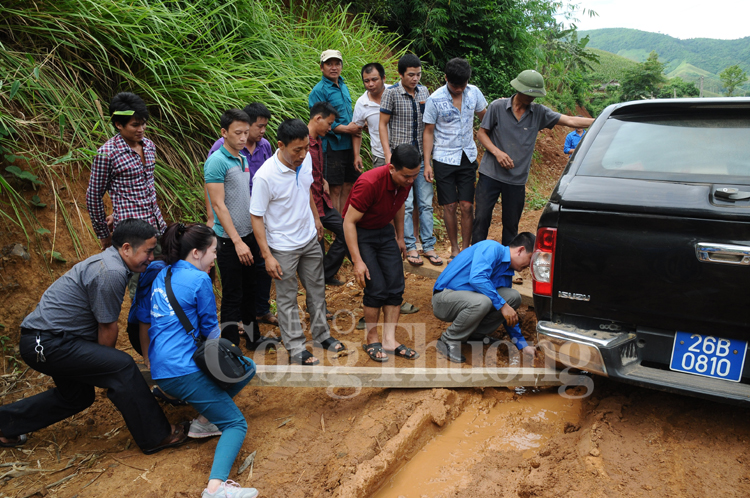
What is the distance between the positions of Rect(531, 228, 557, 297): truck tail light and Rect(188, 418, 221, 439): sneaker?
217cm

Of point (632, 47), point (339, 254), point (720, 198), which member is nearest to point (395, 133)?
point (339, 254)

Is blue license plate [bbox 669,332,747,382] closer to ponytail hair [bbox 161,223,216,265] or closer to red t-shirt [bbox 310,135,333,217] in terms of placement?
ponytail hair [bbox 161,223,216,265]

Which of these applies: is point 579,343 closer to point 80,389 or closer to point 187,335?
point 187,335

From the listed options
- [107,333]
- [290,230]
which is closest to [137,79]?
[290,230]

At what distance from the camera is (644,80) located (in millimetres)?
19047

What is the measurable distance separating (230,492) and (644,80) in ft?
68.8

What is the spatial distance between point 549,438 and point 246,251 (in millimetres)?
2369

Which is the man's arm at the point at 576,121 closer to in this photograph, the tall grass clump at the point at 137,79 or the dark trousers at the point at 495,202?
the dark trousers at the point at 495,202

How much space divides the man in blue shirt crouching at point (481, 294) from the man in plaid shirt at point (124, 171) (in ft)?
7.67

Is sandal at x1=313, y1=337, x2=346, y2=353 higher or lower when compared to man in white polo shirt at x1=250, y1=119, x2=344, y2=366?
lower

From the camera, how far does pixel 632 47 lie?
209ft

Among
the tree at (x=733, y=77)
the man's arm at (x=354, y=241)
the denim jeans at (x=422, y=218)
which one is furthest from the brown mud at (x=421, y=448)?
the tree at (x=733, y=77)

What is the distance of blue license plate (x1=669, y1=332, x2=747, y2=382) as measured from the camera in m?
2.53

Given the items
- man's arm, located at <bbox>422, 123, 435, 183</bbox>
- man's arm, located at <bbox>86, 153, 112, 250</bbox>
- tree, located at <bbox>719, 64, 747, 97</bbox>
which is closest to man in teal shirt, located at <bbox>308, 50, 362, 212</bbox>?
man's arm, located at <bbox>422, 123, 435, 183</bbox>
